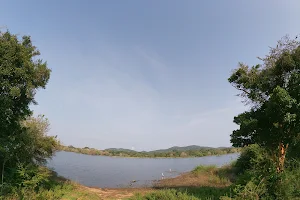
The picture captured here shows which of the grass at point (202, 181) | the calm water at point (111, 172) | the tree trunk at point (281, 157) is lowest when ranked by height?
the calm water at point (111, 172)

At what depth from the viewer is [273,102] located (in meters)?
9.18

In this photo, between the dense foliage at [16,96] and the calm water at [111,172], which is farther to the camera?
the calm water at [111,172]

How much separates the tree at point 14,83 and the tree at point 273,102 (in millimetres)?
10265

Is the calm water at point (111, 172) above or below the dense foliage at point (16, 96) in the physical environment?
below

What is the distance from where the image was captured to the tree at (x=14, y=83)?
977cm

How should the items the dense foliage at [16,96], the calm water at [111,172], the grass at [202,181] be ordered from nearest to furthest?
1. the dense foliage at [16,96]
2. the grass at [202,181]
3. the calm water at [111,172]

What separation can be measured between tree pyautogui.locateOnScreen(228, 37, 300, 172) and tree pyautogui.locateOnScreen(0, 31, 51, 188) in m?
10.3

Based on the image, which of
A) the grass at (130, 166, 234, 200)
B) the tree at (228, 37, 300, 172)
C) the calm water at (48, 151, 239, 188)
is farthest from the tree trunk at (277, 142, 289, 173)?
the calm water at (48, 151, 239, 188)

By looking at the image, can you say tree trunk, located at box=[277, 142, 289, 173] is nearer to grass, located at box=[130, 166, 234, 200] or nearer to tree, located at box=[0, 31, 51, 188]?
grass, located at box=[130, 166, 234, 200]

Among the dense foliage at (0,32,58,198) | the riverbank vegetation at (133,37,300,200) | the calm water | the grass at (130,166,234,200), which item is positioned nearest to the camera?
the riverbank vegetation at (133,37,300,200)

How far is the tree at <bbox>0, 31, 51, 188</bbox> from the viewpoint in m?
9.77

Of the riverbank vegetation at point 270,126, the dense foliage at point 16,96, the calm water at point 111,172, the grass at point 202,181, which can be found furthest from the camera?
the calm water at point 111,172

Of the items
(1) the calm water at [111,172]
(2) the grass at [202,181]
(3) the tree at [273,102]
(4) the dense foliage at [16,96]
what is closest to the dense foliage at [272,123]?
(3) the tree at [273,102]

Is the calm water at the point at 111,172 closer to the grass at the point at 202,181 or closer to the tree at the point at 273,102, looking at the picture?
the grass at the point at 202,181
